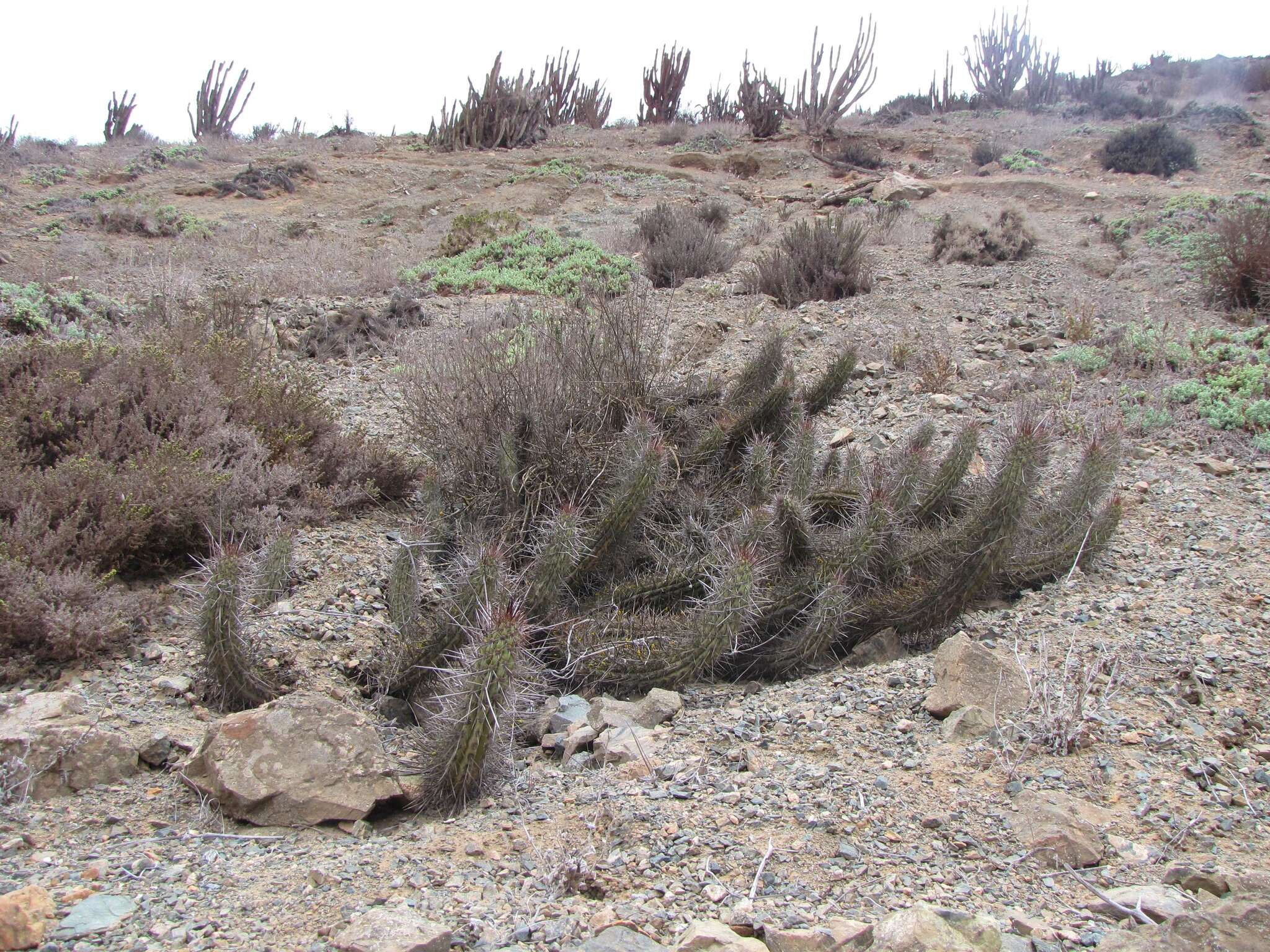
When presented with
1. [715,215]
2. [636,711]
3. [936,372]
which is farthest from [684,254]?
[636,711]

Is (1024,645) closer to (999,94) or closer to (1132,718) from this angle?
(1132,718)

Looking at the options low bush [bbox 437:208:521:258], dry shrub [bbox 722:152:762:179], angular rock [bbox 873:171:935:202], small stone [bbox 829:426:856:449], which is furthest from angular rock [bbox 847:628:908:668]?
dry shrub [bbox 722:152:762:179]

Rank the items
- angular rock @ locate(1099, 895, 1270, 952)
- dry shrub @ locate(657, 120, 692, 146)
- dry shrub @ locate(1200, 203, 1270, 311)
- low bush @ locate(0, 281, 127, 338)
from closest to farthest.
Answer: angular rock @ locate(1099, 895, 1270, 952) < low bush @ locate(0, 281, 127, 338) < dry shrub @ locate(1200, 203, 1270, 311) < dry shrub @ locate(657, 120, 692, 146)

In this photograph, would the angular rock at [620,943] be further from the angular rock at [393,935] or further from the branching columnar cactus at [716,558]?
the branching columnar cactus at [716,558]

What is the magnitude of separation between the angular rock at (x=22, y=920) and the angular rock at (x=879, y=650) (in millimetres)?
2954

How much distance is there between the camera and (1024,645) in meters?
3.65

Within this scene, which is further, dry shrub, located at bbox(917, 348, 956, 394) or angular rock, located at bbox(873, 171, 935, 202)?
angular rock, located at bbox(873, 171, 935, 202)

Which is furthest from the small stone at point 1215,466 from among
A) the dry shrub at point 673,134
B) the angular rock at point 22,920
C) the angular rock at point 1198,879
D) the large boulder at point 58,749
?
the dry shrub at point 673,134

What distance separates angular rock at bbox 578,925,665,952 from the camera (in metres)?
1.94

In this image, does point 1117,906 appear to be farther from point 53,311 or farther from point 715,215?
point 715,215

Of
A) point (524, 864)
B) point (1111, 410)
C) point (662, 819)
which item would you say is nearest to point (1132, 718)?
point (662, 819)

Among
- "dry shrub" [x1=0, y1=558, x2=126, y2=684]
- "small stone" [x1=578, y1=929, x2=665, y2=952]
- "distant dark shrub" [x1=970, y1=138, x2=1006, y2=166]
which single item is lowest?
"small stone" [x1=578, y1=929, x2=665, y2=952]

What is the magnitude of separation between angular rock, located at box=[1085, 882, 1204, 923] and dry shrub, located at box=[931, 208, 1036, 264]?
8.97m

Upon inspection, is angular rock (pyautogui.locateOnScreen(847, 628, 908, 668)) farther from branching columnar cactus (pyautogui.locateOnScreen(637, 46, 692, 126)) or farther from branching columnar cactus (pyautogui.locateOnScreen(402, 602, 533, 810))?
branching columnar cactus (pyautogui.locateOnScreen(637, 46, 692, 126))
